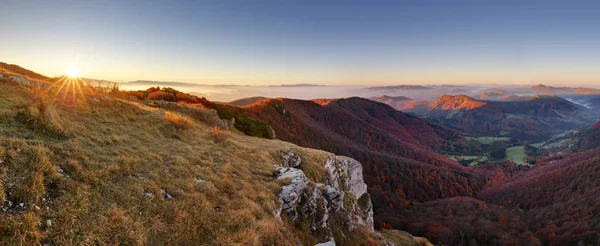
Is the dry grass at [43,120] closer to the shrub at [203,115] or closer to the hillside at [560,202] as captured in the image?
the shrub at [203,115]

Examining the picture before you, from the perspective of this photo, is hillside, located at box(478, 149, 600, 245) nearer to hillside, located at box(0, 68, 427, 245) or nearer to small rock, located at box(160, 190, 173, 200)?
hillside, located at box(0, 68, 427, 245)

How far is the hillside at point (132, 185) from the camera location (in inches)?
272

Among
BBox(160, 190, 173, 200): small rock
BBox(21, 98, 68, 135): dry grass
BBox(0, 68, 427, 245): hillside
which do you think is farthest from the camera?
BBox(21, 98, 68, 135): dry grass

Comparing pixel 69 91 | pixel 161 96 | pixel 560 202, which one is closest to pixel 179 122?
pixel 69 91

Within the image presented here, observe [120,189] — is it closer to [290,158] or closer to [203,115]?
[290,158]

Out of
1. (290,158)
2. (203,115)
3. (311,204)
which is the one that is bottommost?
(311,204)

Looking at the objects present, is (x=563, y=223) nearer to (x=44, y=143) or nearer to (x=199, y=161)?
(x=199, y=161)

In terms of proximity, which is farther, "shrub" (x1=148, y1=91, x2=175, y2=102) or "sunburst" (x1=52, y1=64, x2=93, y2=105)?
"shrub" (x1=148, y1=91, x2=175, y2=102)

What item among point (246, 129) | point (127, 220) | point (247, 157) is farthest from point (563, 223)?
point (127, 220)

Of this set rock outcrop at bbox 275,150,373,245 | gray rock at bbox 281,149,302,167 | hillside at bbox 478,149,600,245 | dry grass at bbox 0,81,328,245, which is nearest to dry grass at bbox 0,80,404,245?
dry grass at bbox 0,81,328,245

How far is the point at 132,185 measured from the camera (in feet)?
31.2

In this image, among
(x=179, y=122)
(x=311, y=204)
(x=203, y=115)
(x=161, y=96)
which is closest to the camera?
(x=311, y=204)

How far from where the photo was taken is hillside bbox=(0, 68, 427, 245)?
6.91 m

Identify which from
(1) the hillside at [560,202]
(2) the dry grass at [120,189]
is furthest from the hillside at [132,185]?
(1) the hillside at [560,202]
